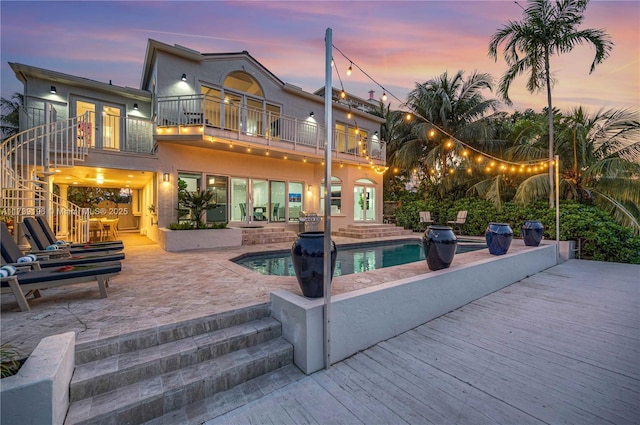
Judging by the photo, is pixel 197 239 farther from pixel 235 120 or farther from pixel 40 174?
pixel 235 120

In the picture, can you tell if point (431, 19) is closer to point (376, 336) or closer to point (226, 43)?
point (376, 336)

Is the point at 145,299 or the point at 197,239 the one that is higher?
the point at 197,239

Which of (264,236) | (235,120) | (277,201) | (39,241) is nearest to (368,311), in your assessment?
(39,241)

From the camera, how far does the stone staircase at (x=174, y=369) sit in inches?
79.7

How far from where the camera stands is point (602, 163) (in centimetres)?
832

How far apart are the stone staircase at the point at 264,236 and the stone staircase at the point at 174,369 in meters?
6.70

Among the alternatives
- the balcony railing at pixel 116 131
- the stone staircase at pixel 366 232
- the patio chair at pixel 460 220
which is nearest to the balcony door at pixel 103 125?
the balcony railing at pixel 116 131

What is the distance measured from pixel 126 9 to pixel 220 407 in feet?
37.4

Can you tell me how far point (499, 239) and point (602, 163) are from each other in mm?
5627

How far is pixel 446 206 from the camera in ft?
45.2

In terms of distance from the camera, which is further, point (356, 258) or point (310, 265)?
point (356, 258)

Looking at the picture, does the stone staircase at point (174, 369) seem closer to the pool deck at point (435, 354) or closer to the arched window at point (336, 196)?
Result: the pool deck at point (435, 354)

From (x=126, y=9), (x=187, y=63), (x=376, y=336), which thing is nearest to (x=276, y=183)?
(x=187, y=63)

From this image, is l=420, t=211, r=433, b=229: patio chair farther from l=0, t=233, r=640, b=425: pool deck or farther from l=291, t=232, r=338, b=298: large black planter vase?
l=291, t=232, r=338, b=298: large black planter vase
